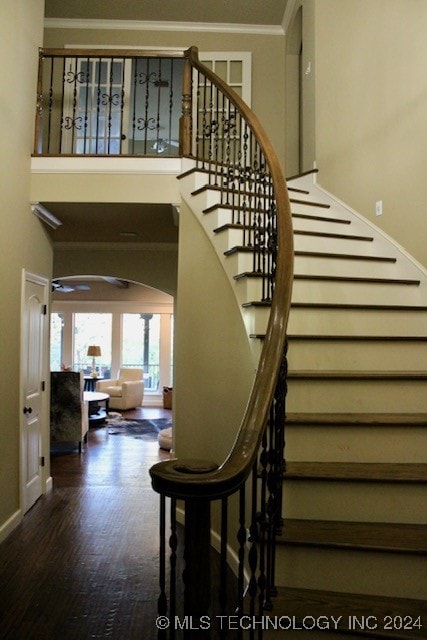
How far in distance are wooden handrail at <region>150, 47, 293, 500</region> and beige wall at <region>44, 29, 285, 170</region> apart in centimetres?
417

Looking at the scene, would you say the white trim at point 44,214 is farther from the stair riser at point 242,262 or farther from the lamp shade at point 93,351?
the lamp shade at point 93,351

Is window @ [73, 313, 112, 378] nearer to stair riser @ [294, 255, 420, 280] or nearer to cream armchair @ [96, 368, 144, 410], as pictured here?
cream armchair @ [96, 368, 144, 410]

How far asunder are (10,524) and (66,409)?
3.04 metres

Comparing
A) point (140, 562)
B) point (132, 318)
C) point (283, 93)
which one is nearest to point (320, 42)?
point (283, 93)

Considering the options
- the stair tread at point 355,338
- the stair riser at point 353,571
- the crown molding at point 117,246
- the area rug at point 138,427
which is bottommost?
the area rug at point 138,427

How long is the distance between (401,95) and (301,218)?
4.19 ft

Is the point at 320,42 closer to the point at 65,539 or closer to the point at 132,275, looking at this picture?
the point at 132,275

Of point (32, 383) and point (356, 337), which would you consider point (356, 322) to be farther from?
point (32, 383)

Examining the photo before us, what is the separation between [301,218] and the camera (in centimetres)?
397

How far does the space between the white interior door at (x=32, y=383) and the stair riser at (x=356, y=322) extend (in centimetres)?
236

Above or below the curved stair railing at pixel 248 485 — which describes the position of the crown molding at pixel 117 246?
above

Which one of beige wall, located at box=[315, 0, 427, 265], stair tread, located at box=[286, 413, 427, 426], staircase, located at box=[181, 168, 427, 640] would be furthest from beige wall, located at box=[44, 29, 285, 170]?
stair tread, located at box=[286, 413, 427, 426]

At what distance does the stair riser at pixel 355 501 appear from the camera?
6.97ft

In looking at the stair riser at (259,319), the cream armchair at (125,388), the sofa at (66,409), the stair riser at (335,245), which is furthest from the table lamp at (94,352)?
the stair riser at (259,319)
